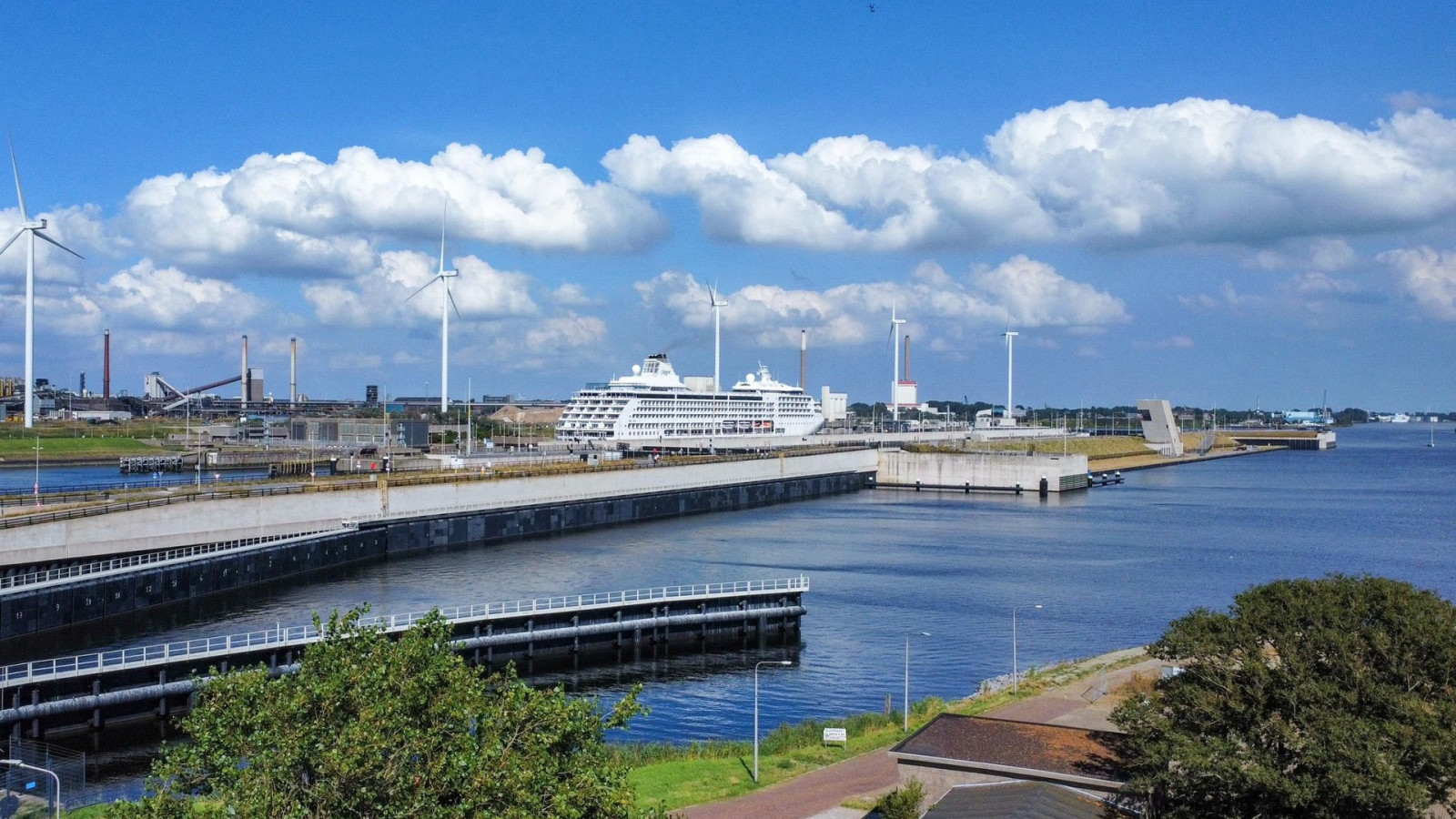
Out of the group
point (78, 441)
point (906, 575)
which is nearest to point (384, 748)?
point (906, 575)

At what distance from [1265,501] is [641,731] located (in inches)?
3344

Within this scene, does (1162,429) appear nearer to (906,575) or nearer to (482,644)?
(906,575)

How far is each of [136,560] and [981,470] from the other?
267ft

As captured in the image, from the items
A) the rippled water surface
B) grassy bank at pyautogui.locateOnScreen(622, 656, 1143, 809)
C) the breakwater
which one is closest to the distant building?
the rippled water surface

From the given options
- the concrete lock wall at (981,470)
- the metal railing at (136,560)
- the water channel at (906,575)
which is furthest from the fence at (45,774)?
the concrete lock wall at (981,470)

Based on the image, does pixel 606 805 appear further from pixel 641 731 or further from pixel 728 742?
pixel 641 731

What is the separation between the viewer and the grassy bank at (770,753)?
78.4 ft

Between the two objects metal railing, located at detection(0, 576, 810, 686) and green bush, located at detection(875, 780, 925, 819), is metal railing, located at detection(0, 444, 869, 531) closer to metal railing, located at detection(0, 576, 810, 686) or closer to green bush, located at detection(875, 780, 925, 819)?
metal railing, located at detection(0, 576, 810, 686)

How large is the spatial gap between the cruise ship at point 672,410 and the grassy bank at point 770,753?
100903 millimetres

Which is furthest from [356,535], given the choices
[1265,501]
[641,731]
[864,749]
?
[1265,501]

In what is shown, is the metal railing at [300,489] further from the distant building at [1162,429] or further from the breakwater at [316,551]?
the distant building at [1162,429]

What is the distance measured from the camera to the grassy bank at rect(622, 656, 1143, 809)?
23891mm

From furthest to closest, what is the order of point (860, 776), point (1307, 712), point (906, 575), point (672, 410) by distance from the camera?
point (672, 410)
point (906, 575)
point (860, 776)
point (1307, 712)

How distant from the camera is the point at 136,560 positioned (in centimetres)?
4856
